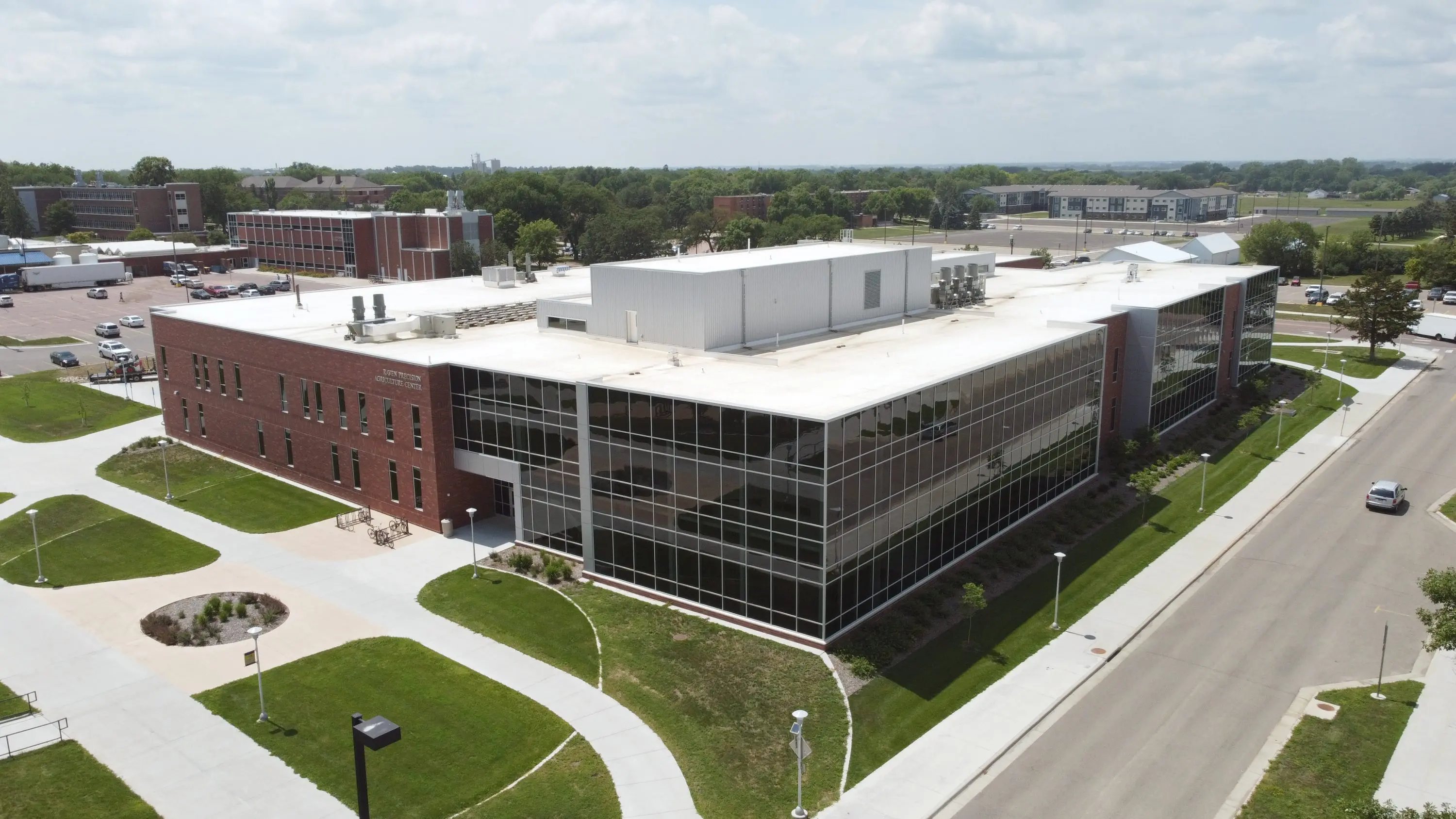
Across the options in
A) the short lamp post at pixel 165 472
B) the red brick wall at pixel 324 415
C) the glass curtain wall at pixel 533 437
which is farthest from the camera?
the short lamp post at pixel 165 472

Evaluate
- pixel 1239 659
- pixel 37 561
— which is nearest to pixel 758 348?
pixel 1239 659

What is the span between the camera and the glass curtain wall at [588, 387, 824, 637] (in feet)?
114

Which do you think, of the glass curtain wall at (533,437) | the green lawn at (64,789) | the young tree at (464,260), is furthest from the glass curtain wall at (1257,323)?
the young tree at (464,260)

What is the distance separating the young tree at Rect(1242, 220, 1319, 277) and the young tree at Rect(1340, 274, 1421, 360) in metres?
51.6

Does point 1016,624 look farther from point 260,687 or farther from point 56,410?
point 56,410

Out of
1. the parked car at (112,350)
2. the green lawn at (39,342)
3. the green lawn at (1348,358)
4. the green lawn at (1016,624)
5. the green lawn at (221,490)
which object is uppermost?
the parked car at (112,350)

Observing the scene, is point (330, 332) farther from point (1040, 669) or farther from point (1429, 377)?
point (1429, 377)

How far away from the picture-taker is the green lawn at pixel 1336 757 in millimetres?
27375

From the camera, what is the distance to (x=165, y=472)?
51.7 metres

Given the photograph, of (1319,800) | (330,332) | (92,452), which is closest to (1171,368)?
(1319,800)

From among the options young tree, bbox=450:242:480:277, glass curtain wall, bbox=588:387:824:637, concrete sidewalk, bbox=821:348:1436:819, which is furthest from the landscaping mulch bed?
young tree, bbox=450:242:480:277

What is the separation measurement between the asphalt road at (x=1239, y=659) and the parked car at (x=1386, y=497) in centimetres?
47

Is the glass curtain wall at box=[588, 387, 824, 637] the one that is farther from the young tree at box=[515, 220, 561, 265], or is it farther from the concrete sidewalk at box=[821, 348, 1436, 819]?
the young tree at box=[515, 220, 561, 265]

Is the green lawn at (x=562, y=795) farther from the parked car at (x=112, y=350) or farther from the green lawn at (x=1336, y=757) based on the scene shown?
the parked car at (x=112, y=350)
